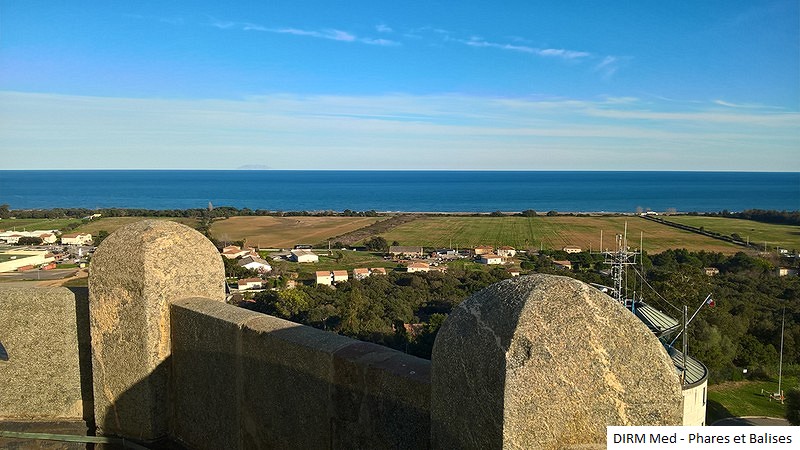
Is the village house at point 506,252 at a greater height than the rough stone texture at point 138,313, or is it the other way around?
the rough stone texture at point 138,313

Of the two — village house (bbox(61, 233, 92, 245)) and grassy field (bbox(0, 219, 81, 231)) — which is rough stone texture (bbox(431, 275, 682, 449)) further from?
grassy field (bbox(0, 219, 81, 231))

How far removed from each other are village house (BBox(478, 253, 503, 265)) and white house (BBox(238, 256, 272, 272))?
1937 centimetres

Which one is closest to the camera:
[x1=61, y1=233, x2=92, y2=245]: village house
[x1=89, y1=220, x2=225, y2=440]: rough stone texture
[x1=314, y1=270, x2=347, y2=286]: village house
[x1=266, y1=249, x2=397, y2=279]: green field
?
[x1=89, y1=220, x2=225, y2=440]: rough stone texture

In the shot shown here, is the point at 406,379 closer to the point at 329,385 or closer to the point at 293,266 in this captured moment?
the point at 329,385

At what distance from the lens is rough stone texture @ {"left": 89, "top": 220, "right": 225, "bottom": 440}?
3.80m

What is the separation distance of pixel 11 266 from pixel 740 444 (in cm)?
4157

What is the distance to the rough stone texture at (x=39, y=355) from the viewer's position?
4.12m

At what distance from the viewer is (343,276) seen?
146 feet

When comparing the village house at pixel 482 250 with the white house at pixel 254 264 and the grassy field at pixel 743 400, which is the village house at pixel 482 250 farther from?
the grassy field at pixel 743 400

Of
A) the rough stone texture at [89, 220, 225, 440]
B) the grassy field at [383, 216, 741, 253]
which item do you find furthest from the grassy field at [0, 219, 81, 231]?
the rough stone texture at [89, 220, 225, 440]

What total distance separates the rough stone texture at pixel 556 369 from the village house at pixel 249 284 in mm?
38681

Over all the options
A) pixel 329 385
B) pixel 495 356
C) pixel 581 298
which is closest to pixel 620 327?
pixel 581 298

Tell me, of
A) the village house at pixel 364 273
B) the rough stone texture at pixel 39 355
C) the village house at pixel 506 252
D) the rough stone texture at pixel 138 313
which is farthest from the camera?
the village house at pixel 506 252

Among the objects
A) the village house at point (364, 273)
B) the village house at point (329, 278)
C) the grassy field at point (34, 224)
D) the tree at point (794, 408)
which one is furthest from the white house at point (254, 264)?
the tree at point (794, 408)
